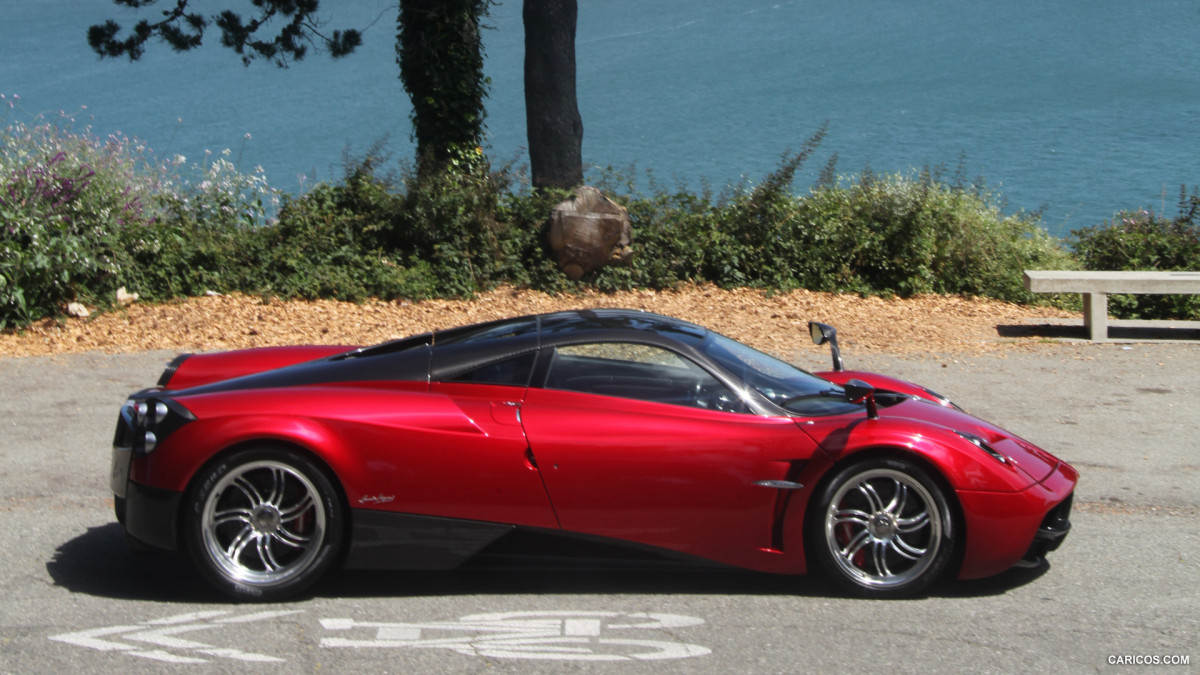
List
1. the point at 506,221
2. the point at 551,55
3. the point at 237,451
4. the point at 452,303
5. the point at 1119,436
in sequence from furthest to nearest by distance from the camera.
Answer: the point at 551,55 < the point at 506,221 < the point at 452,303 < the point at 1119,436 < the point at 237,451

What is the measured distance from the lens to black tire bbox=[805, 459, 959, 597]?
4180mm

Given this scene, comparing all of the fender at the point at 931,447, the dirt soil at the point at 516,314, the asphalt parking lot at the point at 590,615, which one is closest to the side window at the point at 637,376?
the fender at the point at 931,447

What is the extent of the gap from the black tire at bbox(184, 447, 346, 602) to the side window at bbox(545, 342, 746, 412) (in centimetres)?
105

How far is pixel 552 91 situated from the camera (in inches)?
488

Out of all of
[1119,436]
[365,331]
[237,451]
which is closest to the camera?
[237,451]

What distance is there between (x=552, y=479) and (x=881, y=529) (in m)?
1.36

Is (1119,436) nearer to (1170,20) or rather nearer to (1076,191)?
(1076,191)

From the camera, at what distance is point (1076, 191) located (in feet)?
67.5

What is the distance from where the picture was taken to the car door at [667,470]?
4117mm

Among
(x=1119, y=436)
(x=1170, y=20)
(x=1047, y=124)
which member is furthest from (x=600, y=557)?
(x=1170, y=20)

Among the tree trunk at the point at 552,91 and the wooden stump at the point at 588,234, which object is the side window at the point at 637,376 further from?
the tree trunk at the point at 552,91

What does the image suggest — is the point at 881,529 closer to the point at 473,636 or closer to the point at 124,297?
the point at 473,636

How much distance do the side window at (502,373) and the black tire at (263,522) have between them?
710mm

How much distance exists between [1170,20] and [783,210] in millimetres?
26198
